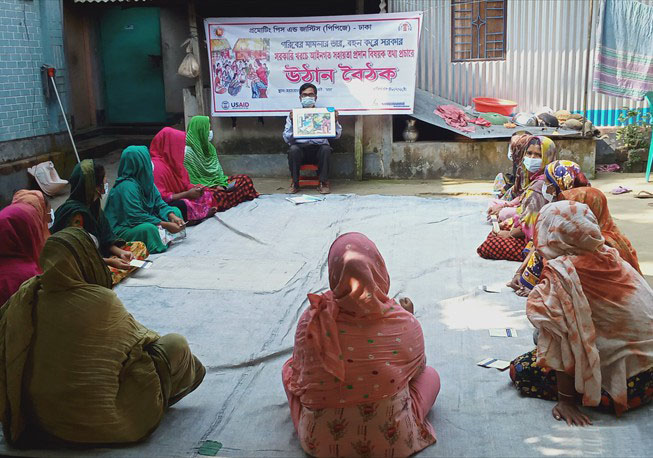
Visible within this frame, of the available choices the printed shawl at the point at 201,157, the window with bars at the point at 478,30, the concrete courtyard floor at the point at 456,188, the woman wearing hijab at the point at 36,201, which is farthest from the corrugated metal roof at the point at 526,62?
the woman wearing hijab at the point at 36,201

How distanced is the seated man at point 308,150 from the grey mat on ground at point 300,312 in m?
0.78

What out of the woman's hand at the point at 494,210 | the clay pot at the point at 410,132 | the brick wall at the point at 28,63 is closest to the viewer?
the woman's hand at the point at 494,210

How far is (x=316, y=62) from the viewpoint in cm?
974


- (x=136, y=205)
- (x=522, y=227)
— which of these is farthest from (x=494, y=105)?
(x=136, y=205)

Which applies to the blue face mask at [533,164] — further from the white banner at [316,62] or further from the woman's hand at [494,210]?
the white banner at [316,62]

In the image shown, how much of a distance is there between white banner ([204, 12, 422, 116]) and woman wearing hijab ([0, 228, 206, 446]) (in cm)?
700

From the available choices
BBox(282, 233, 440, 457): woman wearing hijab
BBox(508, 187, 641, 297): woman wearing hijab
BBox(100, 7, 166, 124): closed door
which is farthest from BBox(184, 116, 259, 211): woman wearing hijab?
BBox(282, 233, 440, 457): woman wearing hijab

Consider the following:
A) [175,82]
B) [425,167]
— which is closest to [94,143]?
[175,82]

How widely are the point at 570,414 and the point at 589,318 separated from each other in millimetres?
457

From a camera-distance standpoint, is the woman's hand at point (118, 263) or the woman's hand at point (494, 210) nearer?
the woman's hand at point (118, 263)

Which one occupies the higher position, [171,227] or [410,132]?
[410,132]

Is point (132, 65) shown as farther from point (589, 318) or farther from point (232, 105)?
point (589, 318)

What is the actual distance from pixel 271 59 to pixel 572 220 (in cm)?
730

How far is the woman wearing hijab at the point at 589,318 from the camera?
10.3 ft
